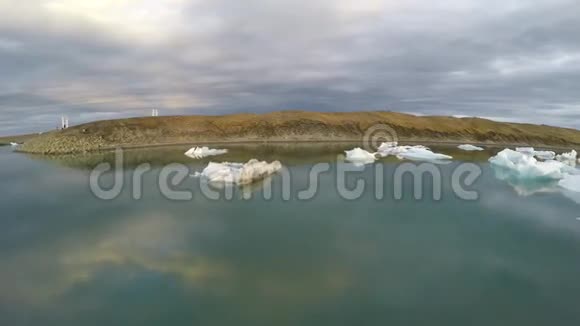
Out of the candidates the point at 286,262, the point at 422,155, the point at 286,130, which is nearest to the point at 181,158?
the point at 422,155

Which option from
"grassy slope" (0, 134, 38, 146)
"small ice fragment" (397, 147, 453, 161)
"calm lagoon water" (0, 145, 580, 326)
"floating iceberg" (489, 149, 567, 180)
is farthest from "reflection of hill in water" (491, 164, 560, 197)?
"grassy slope" (0, 134, 38, 146)

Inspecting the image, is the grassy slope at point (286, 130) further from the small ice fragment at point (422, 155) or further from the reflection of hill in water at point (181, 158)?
the small ice fragment at point (422, 155)

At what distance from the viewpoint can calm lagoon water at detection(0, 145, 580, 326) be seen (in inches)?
230

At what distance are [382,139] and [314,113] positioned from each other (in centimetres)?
1595

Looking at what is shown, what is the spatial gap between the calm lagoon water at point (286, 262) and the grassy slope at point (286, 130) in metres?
36.1

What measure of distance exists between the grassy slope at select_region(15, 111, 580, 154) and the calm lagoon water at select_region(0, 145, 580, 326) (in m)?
36.1

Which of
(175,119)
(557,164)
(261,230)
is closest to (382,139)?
(175,119)

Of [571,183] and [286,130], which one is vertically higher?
[286,130]

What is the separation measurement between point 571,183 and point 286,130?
47927mm

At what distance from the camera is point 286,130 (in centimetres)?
6269

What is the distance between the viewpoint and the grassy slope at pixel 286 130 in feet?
154

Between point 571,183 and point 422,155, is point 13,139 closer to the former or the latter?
point 422,155

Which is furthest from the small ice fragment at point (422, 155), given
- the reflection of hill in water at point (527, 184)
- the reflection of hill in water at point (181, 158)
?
the reflection of hill in water at point (527, 184)

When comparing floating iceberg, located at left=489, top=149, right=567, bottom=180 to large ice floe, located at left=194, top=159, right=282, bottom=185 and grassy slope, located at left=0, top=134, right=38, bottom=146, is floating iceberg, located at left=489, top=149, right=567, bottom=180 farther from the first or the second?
grassy slope, located at left=0, top=134, right=38, bottom=146
